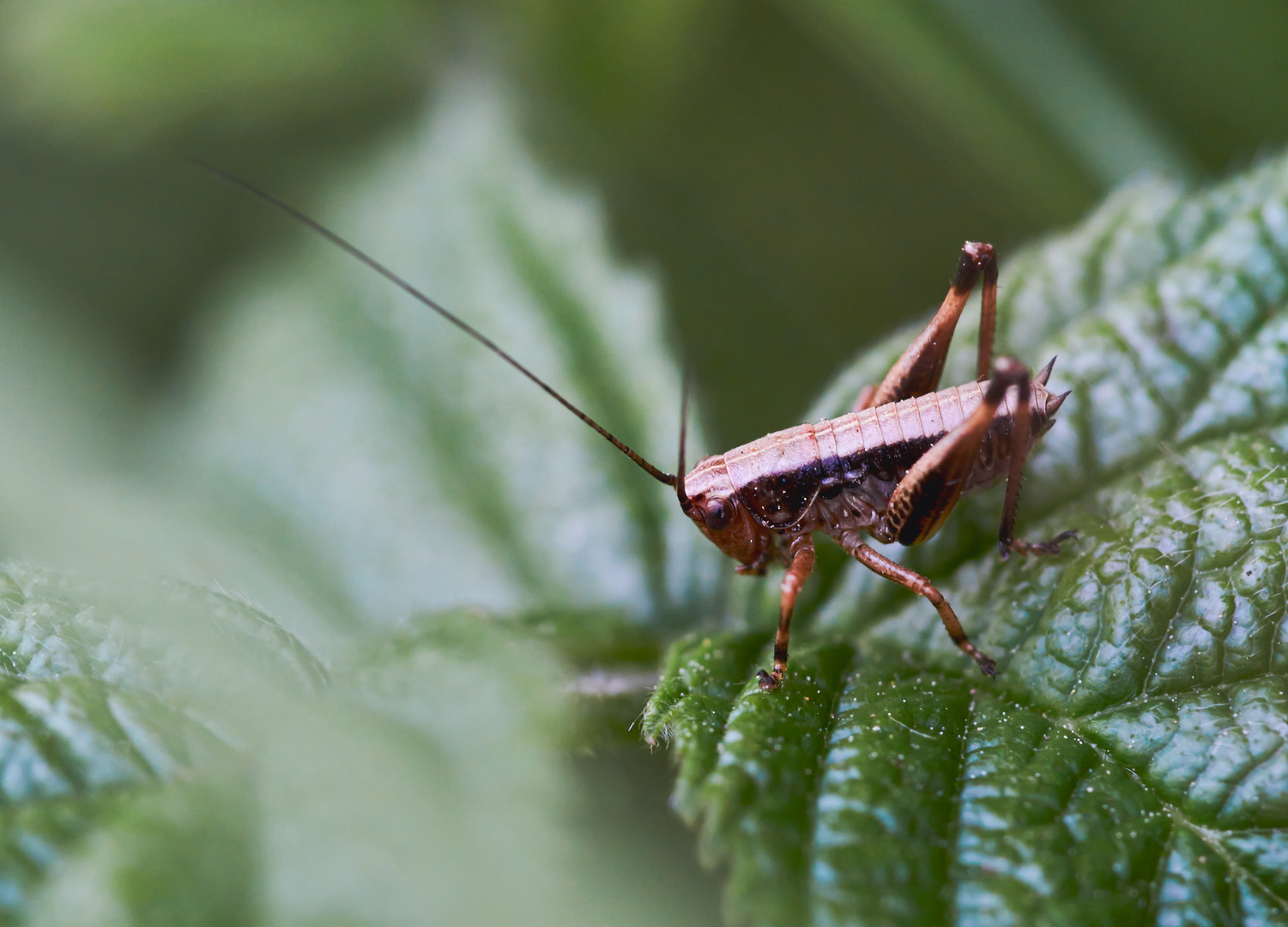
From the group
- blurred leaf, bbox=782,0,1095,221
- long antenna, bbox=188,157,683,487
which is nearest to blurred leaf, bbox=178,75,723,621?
long antenna, bbox=188,157,683,487

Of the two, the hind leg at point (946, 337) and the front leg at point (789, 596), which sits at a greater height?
the hind leg at point (946, 337)

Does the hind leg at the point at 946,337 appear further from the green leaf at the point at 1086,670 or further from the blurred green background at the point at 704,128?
the blurred green background at the point at 704,128

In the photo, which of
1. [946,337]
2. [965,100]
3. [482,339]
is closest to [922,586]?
[946,337]

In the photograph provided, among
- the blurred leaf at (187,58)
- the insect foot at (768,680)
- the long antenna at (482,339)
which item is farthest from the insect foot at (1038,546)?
the blurred leaf at (187,58)

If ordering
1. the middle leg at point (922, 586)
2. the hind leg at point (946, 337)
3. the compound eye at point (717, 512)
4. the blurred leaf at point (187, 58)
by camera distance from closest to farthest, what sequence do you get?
the middle leg at point (922, 586)
the hind leg at point (946, 337)
the compound eye at point (717, 512)
the blurred leaf at point (187, 58)

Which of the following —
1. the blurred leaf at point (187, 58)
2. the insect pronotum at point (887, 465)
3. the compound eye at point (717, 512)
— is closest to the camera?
the insect pronotum at point (887, 465)

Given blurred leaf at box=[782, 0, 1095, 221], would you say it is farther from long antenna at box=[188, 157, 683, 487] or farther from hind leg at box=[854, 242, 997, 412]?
long antenna at box=[188, 157, 683, 487]

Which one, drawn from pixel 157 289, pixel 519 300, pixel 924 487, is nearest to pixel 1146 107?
pixel 924 487

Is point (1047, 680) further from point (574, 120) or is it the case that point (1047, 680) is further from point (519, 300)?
point (574, 120)

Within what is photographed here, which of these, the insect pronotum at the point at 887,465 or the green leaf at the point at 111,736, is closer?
the green leaf at the point at 111,736
